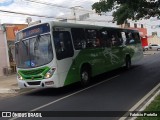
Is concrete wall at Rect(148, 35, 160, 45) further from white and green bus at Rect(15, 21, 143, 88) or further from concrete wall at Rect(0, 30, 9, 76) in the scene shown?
white and green bus at Rect(15, 21, 143, 88)

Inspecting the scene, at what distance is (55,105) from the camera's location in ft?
35.2

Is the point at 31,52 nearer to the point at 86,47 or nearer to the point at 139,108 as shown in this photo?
the point at 86,47

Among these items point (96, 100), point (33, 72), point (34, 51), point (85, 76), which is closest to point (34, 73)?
A: point (33, 72)

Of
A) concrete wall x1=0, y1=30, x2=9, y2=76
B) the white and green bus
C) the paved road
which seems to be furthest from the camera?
concrete wall x1=0, y1=30, x2=9, y2=76

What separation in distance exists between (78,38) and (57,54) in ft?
6.56

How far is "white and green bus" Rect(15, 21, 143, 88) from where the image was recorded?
1295 cm

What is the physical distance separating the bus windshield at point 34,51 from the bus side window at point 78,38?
1.58 meters

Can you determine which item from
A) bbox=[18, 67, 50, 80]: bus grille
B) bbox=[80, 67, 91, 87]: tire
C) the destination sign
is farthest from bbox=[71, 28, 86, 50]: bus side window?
bbox=[18, 67, 50, 80]: bus grille

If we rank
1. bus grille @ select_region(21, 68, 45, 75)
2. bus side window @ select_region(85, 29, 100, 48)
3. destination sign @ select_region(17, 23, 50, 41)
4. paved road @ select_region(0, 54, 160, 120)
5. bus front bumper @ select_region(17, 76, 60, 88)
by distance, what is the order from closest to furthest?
1. paved road @ select_region(0, 54, 160, 120)
2. bus front bumper @ select_region(17, 76, 60, 88)
3. bus grille @ select_region(21, 68, 45, 75)
4. destination sign @ select_region(17, 23, 50, 41)
5. bus side window @ select_region(85, 29, 100, 48)

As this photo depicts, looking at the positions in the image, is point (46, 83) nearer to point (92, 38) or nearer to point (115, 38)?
point (92, 38)

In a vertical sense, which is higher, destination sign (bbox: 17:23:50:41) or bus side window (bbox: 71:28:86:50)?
destination sign (bbox: 17:23:50:41)

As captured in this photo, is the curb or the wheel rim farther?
the wheel rim

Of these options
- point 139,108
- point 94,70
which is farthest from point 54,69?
point 139,108

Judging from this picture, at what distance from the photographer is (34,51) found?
13.4 m
